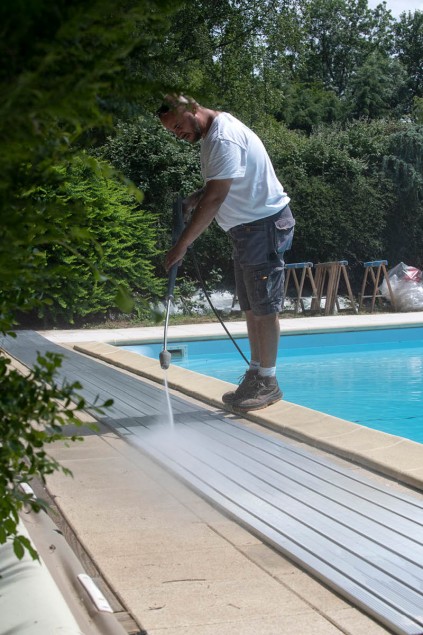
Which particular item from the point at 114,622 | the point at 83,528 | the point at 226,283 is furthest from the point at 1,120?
the point at 226,283

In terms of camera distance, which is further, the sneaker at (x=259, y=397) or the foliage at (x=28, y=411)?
the sneaker at (x=259, y=397)

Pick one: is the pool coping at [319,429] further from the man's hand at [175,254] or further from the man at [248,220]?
the man's hand at [175,254]

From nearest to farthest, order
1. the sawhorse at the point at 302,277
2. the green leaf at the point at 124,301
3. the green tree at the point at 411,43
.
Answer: the green leaf at the point at 124,301
the sawhorse at the point at 302,277
the green tree at the point at 411,43

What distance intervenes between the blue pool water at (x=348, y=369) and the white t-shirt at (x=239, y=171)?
2.06m

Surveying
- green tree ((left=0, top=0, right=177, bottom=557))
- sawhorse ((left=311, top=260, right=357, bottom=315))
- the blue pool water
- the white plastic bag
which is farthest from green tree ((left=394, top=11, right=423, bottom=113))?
green tree ((left=0, top=0, right=177, bottom=557))

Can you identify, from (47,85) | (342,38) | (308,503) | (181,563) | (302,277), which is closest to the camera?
(47,85)

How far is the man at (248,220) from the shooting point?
393 centimetres

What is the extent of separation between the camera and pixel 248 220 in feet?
13.6

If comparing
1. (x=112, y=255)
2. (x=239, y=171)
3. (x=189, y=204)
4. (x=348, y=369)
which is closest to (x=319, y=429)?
(x=239, y=171)

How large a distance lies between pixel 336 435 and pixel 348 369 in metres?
4.50

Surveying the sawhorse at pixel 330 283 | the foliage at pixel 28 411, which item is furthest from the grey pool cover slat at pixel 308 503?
the sawhorse at pixel 330 283

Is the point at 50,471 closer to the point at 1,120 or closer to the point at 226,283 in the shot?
the point at 1,120

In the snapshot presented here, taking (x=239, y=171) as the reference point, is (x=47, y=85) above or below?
below

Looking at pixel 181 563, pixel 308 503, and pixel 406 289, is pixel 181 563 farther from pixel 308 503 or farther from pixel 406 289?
pixel 406 289
